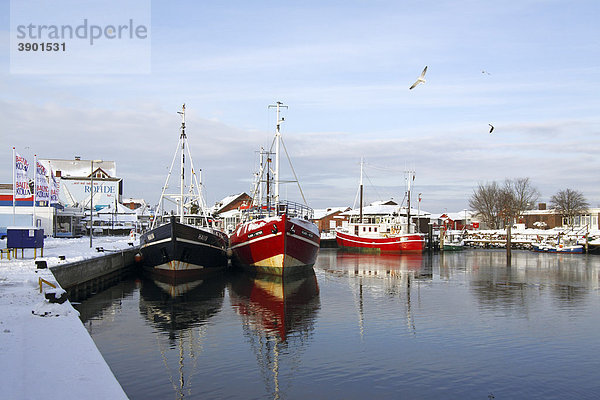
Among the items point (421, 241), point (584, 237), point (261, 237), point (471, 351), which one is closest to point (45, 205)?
point (261, 237)

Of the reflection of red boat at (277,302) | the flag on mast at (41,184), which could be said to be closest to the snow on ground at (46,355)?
the reflection of red boat at (277,302)

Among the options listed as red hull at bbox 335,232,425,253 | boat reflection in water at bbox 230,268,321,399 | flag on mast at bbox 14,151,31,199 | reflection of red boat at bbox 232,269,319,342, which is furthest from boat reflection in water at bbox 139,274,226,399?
red hull at bbox 335,232,425,253

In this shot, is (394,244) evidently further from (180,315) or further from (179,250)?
(180,315)

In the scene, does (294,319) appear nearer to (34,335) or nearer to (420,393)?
(420,393)

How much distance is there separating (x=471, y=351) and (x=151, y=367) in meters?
8.22

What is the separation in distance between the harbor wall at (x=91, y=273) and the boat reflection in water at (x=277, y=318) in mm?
6448

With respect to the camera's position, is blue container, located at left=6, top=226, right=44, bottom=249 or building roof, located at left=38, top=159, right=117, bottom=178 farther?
building roof, located at left=38, top=159, right=117, bottom=178

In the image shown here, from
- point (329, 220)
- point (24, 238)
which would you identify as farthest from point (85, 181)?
point (24, 238)

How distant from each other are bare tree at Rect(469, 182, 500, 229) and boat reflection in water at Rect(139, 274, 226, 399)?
77488 millimetres

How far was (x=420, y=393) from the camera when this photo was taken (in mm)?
10984

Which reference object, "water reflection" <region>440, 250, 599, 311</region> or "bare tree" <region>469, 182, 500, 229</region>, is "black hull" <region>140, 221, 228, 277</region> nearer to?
"water reflection" <region>440, 250, 599, 311</region>

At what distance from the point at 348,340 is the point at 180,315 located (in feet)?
22.3

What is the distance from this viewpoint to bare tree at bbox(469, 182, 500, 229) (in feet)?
324

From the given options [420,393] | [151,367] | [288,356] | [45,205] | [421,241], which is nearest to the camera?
[420,393]
